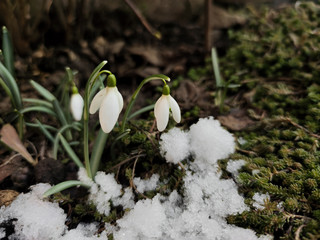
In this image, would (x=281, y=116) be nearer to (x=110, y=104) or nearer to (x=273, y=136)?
(x=273, y=136)

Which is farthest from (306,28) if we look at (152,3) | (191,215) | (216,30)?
(191,215)

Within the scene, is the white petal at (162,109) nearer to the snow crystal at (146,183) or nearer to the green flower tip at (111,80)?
the green flower tip at (111,80)

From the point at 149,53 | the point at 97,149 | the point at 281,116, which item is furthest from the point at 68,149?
the point at 149,53

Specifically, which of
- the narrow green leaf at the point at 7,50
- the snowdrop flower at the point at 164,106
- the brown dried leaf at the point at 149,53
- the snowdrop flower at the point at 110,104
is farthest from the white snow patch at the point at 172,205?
the brown dried leaf at the point at 149,53

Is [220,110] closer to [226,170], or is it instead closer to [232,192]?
[226,170]

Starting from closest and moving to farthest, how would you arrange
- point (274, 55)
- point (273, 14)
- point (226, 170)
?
point (226, 170) < point (274, 55) < point (273, 14)
